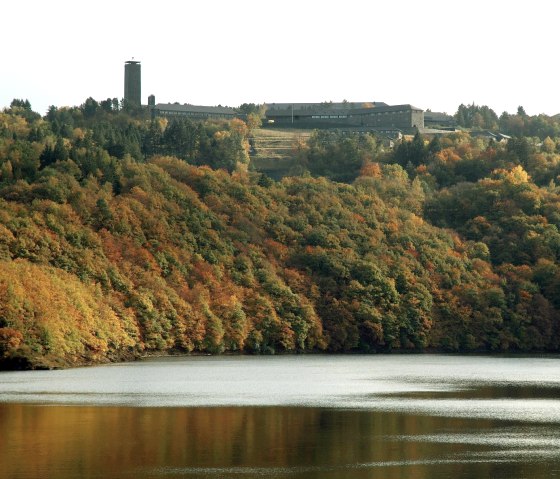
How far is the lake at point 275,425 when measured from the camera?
153 feet

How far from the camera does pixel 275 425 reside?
5900 cm

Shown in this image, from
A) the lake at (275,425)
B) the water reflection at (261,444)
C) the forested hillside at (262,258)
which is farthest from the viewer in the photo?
the forested hillside at (262,258)

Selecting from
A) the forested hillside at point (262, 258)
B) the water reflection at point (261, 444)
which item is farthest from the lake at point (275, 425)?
the forested hillside at point (262, 258)

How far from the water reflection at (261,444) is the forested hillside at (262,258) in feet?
159

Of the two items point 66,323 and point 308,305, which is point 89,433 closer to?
point 66,323

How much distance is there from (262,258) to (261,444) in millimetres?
101474

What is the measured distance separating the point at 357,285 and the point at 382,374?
155 feet

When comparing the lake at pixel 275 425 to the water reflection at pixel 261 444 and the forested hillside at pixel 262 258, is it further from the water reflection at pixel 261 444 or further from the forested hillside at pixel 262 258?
the forested hillside at pixel 262 258

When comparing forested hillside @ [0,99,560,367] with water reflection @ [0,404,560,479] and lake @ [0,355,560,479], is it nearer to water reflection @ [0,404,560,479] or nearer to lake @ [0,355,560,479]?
lake @ [0,355,560,479]

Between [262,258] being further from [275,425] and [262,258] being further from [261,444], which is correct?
[261,444]

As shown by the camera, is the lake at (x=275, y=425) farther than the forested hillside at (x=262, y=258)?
No

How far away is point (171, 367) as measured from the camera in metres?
107

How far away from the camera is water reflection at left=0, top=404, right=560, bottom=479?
46000 millimetres

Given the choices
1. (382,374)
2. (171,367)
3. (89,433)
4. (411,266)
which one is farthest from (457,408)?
(411,266)
